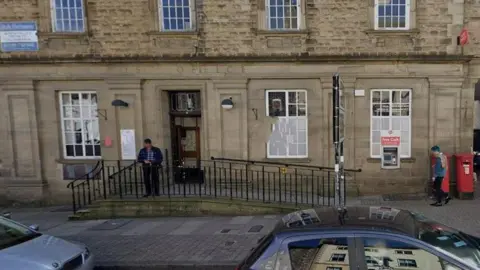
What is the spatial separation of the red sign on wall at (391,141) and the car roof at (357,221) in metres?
6.51

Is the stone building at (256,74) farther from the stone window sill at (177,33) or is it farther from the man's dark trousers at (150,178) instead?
the man's dark trousers at (150,178)

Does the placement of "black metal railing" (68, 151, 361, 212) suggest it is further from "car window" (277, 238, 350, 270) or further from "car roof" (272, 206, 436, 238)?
"car window" (277, 238, 350, 270)

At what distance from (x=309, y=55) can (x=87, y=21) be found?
22.1 feet

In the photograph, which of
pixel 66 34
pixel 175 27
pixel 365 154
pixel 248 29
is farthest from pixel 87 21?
pixel 365 154

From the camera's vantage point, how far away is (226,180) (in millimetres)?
9625

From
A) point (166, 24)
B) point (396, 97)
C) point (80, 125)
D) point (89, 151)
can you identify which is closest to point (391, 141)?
point (396, 97)

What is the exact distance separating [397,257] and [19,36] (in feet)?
37.6

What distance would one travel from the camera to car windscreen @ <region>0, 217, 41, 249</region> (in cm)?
441

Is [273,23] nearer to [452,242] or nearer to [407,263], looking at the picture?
[452,242]

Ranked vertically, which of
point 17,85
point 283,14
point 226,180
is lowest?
point 226,180

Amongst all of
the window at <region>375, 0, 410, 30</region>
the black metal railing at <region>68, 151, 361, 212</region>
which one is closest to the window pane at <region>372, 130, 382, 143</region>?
the black metal railing at <region>68, 151, 361, 212</region>

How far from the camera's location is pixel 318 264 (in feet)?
9.15

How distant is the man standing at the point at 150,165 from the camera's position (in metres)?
8.70

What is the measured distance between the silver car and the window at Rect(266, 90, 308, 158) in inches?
246
